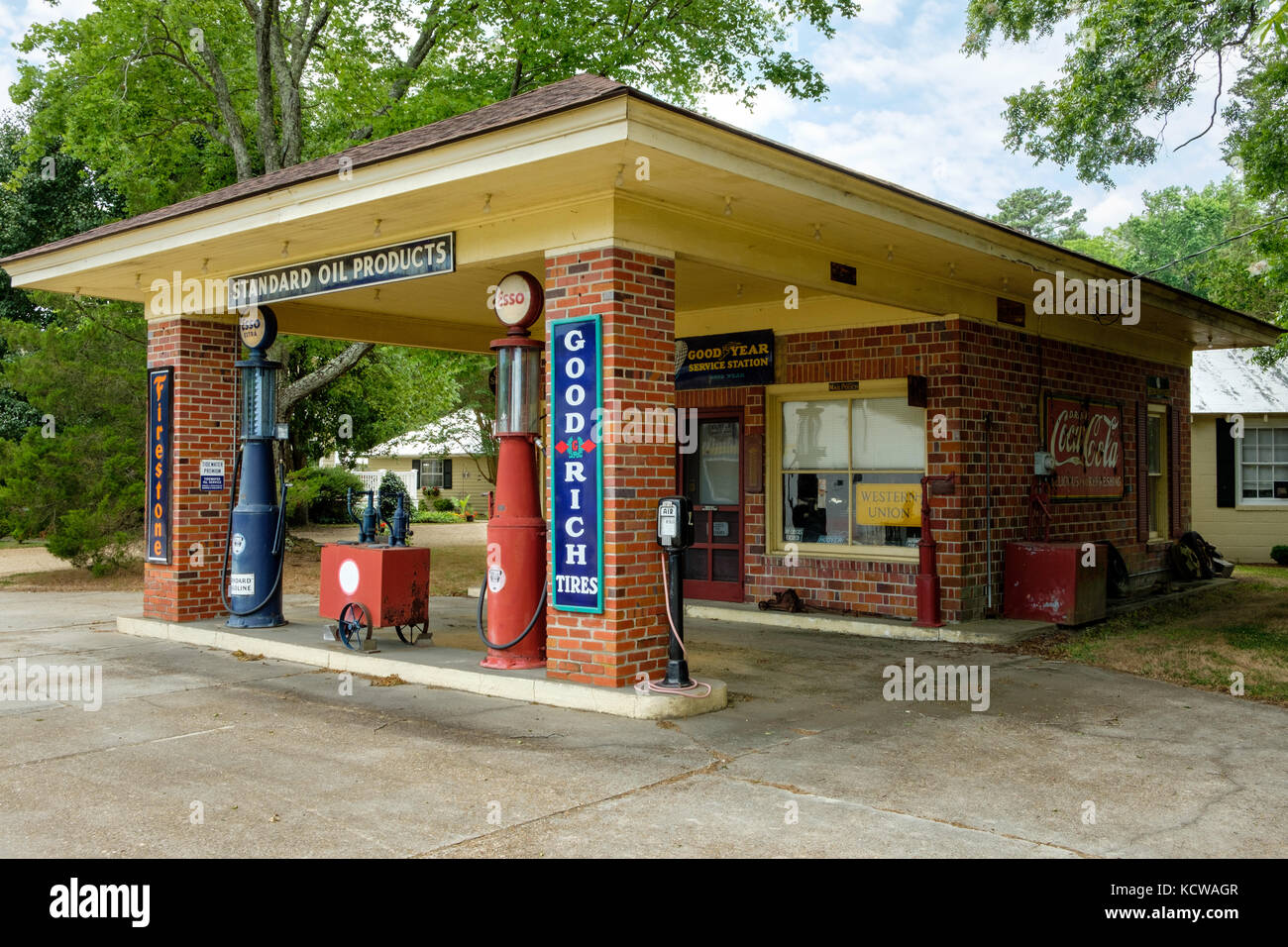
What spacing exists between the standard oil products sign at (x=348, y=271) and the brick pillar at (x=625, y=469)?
1.28 metres

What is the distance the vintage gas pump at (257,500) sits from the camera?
10258mm

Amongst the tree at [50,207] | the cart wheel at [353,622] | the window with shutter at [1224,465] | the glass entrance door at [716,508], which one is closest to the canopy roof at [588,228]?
the glass entrance door at [716,508]

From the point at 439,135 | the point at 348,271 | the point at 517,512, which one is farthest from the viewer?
the point at 348,271

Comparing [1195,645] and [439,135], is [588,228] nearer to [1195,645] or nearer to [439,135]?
[439,135]

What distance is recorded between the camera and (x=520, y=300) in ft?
26.7

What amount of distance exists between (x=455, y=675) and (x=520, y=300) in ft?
9.73

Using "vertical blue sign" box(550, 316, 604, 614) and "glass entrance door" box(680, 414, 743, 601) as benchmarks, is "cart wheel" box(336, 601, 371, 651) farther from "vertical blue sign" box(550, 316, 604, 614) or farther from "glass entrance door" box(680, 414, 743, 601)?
"glass entrance door" box(680, 414, 743, 601)

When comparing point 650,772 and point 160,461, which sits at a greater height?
point 160,461

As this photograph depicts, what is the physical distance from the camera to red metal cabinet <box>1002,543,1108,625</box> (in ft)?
35.6

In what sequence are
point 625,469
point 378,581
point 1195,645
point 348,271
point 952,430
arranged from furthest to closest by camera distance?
point 952,430
point 1195,645
point 348,271
point 378,581
point 625,469

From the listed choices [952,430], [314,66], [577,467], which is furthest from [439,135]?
[314,66]

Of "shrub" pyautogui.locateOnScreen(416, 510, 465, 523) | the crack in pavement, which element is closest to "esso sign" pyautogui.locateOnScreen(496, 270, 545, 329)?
the crack in pavement

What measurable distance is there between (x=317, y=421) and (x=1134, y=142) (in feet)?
61.3

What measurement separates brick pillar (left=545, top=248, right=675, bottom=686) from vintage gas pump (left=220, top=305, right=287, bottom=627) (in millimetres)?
4018
